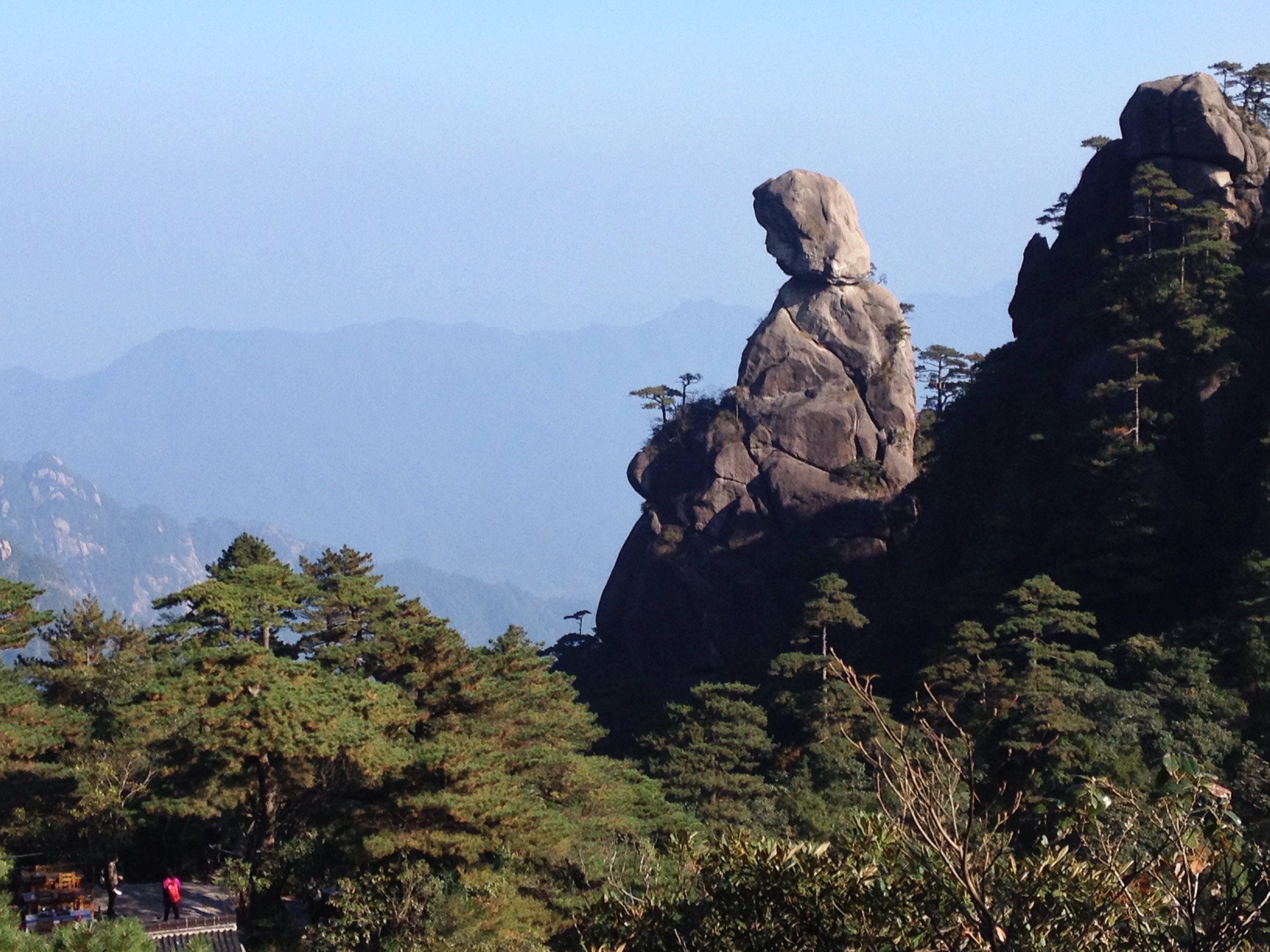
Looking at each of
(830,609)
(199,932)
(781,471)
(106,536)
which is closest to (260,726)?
(199,932)

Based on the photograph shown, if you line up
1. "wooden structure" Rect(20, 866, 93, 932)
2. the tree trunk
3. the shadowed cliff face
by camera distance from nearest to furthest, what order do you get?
"wooden structure" Rect(20, 866, 93, 932)
the tree trunk
the shadowed cliff face

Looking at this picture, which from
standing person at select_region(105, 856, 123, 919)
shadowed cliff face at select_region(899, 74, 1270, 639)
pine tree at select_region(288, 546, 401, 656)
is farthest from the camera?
shadowed cliff face at select_region(899, 74, 1270, 639)

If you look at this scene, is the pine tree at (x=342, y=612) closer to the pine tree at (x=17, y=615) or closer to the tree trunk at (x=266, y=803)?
the tree trunk at (x=266, y=803)

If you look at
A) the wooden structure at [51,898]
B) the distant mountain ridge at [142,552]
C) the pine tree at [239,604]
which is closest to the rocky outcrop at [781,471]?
the pine tree at [239,604]

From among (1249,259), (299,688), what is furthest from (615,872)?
(1249,259)

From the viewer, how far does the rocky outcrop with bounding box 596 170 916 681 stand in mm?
31797

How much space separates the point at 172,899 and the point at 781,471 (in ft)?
68.5

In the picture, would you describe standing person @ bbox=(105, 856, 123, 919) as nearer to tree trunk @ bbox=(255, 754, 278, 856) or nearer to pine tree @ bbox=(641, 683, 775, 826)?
tree trunk @ bbox=(255, 754, 278, 856)

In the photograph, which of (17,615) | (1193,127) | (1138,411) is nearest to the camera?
(17,615)

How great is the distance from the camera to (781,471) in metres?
32.6

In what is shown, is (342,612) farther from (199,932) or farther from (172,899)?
(199,932)

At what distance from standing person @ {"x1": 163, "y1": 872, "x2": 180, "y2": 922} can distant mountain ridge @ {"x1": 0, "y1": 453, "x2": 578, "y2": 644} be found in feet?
410

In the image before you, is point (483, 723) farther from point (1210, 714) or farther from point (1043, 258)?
point (1043, 258)

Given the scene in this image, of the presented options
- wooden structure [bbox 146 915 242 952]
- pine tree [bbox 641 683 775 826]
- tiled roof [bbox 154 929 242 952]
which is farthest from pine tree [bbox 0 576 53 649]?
pine tree [bbox 641 683 775 826]
